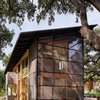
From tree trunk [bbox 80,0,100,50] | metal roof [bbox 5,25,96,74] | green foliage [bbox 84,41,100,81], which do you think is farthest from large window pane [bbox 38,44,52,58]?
green foliage [bbox 84,41,100,81]

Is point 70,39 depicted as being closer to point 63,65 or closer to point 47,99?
point 63,65

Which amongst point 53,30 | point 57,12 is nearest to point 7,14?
point 57,12

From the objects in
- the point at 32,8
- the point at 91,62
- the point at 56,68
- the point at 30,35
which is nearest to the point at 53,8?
the point at 32,8

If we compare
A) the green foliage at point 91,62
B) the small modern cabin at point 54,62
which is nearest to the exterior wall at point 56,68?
the small modern cabin at point 54,62

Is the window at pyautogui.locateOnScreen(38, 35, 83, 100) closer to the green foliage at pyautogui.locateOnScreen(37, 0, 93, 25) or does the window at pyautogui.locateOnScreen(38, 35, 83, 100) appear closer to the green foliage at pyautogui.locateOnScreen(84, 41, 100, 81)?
the green foliage at pyautogui.locateOnScreen(37, 0, 93, 25)

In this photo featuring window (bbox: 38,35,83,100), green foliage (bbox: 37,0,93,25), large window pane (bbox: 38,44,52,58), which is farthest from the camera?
large window pane (bbox: 38,44,52,58)

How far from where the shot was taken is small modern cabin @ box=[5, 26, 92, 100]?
16.5m

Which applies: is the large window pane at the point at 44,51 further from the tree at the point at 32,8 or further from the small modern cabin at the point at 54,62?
the tree at the point at 32,8

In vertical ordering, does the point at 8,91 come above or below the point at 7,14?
below

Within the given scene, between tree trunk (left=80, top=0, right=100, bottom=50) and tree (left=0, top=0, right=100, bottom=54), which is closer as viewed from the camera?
tree trunk (left=80, top=0, right=100, bottom=50)

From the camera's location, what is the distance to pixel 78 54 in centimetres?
1864

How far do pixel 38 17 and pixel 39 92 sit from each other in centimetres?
484

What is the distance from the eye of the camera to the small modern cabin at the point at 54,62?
54.2 feet

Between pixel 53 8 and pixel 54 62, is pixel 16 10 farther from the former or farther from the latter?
pixel 54 62
